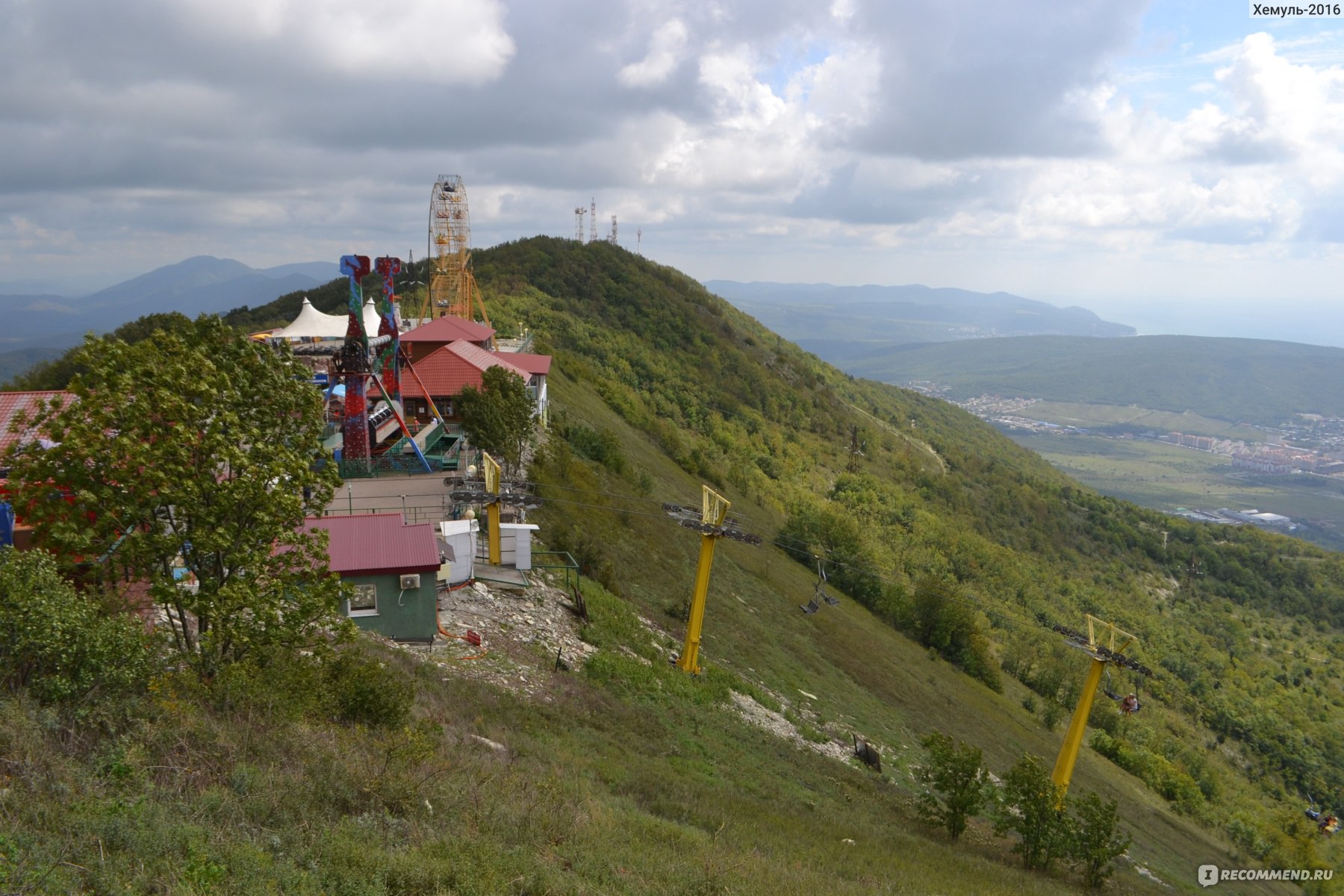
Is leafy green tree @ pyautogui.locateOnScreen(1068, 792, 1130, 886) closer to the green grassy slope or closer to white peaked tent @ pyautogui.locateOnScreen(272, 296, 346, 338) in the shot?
the green grassy slope

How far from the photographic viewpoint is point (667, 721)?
1825cm

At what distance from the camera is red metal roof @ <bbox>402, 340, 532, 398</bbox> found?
115ft

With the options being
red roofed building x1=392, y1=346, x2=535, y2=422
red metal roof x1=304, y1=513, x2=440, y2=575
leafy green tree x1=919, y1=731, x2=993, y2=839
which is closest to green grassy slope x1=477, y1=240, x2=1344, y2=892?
red roofed building x1=392, y1=346, x2=535, y2=422

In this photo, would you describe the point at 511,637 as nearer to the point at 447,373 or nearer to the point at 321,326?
the point at 447,373

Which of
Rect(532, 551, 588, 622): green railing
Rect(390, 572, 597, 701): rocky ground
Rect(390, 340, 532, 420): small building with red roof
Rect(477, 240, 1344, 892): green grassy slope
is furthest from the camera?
Rect(477, 240, 1344, 892): green grassy slope

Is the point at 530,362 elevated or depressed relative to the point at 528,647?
elevated

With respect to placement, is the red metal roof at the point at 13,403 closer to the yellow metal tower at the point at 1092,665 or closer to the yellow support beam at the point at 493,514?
the yellow support beam at the point at 493,514

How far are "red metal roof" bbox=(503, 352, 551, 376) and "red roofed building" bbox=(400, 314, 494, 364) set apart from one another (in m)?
2.45

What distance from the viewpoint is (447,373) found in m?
35.6

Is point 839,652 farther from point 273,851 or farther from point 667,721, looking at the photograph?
point 273,851

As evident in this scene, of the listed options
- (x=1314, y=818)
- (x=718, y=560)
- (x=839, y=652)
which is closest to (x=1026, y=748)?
(x=839, y=652)

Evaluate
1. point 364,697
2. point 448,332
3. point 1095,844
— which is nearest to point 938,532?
point 448,332

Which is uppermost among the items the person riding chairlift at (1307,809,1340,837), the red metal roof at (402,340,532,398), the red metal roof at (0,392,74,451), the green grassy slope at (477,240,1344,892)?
the red metal roof at (402,340,532,398)

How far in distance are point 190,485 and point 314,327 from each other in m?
38.3
